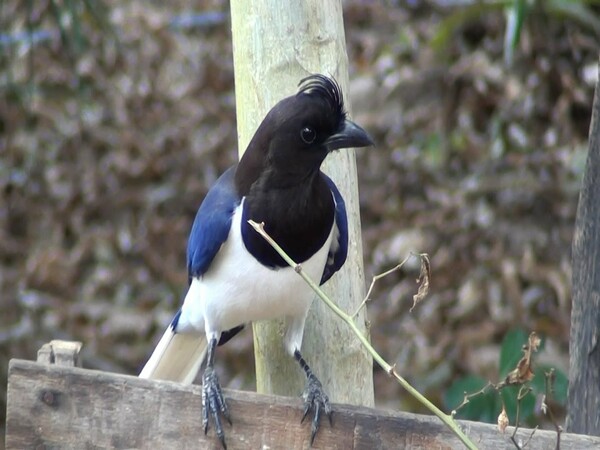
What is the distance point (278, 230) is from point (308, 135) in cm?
23

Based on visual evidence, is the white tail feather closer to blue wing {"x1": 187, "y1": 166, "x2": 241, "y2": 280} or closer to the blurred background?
blue wing {"x1": 187, "y1": 166, "x2": 241, "y2": 280}

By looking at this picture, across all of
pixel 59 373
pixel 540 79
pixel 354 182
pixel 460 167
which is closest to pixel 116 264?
pixel 460 167

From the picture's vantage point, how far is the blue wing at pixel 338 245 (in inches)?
107

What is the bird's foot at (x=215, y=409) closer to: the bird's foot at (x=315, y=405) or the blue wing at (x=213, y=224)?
the bird's foot at (x=315, y=405)

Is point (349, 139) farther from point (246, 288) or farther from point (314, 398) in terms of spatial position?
point (314, 398)

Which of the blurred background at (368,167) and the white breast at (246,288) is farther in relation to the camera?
the blurred background at (368,167)

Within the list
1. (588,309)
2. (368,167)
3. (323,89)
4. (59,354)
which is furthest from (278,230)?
(368,167)

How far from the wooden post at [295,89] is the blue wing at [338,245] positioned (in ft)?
0.28

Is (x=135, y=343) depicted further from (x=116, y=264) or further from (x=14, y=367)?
(x=14, y=367)

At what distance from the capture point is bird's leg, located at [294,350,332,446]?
232 centimetres

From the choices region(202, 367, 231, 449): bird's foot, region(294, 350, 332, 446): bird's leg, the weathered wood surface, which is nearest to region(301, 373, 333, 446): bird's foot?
region(294, 350, 332, 446): bird's leg

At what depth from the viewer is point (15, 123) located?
6.47 m

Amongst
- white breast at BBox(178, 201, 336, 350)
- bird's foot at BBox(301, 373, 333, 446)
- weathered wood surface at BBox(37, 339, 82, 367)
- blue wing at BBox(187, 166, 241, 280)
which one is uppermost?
blue wing at BBox(187, 166, 241, 280)

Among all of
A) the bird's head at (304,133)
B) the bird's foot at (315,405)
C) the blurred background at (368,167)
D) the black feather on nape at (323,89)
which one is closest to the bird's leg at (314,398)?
the bird's foot at (315,405)
